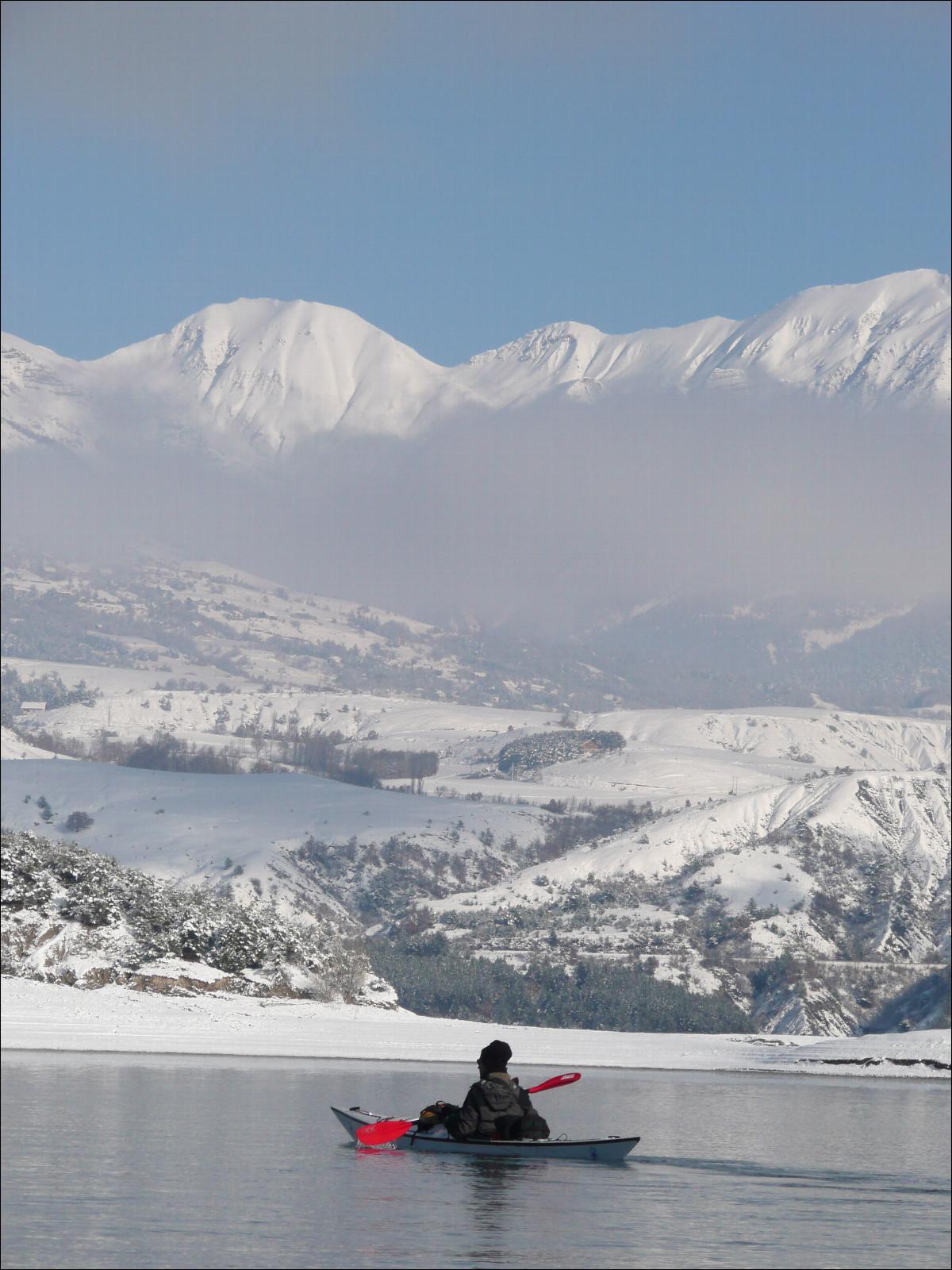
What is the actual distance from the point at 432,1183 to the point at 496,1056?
159 centimetres

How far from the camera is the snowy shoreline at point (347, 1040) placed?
82250 mm

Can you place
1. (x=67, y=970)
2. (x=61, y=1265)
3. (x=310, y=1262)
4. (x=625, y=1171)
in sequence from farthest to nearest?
(x=67, y=970), (x=61, y=1265), (x=310, y=1262), (x=625, y=1171)

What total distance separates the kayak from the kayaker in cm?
8

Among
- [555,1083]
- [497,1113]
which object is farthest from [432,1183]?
[555,1083]

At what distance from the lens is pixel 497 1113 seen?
15.1 m

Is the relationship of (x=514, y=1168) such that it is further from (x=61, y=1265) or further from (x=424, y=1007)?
(x=424, y=1007)

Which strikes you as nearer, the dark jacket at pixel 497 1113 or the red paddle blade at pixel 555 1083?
the dark jacket at pixel 497 1113

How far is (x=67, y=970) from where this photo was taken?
111 metres

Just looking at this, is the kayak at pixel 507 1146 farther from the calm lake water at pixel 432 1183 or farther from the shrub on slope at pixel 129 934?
the shrub on slope at pixel 129 934

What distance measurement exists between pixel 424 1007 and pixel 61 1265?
569ft

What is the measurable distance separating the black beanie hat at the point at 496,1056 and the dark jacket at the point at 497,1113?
0.14 meters

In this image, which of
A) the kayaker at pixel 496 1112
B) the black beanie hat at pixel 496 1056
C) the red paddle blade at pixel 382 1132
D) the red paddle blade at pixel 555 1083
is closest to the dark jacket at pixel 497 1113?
the kayaker at pixel 496 1112

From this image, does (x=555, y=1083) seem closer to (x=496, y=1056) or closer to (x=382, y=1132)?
(x=382, y=1132)

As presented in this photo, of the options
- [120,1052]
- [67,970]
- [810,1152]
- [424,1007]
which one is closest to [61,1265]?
[810,1152]
